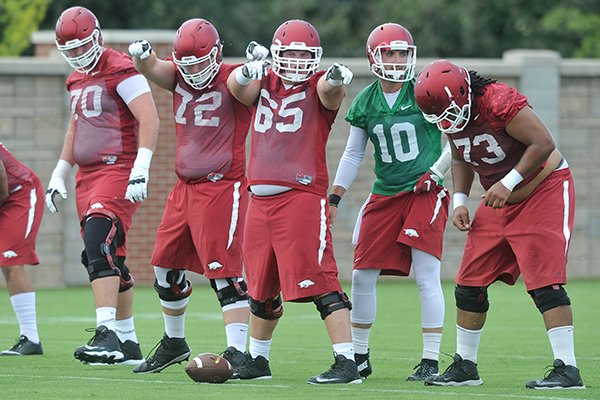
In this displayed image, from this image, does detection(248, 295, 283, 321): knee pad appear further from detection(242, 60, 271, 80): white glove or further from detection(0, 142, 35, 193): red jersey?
detection(0, 142, 35, 193): red jersey

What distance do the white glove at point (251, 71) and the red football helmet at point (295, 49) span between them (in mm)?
89

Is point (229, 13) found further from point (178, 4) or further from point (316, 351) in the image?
point (316, 351)

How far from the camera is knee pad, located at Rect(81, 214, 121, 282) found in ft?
28.8

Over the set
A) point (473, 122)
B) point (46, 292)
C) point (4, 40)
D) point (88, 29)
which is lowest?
point (46, 292)

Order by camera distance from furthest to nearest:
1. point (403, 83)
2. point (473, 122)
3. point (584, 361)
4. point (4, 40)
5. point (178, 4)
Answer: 1. point (178, 4)
2. point (4, 40)
3. point (584, 361)
4. point (403, 83)
5. point (473, 122)

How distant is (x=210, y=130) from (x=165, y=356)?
142 centimetres

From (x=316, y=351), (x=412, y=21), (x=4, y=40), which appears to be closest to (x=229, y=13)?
(x=412, y=21)

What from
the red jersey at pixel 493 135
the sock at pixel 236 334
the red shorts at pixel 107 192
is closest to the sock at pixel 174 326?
the sock at pixel 236 334

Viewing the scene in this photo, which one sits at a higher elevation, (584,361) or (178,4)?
(178,4)

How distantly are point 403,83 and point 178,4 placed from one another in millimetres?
20996

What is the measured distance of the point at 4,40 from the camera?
24.9m

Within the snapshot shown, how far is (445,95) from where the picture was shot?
748 cm

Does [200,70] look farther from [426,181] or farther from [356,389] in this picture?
[356,389]

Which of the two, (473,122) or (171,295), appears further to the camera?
(171,295)
